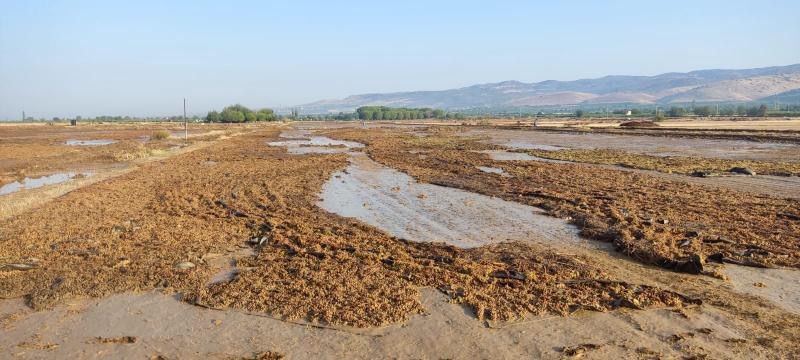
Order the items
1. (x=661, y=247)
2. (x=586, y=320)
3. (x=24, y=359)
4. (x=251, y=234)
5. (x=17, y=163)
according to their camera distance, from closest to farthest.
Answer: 1. (x=24, y=359)
2. (x=586, y=320)
3. (x=661, y=247)
4. (x=251, y=234)
5. (x=17, y=163)

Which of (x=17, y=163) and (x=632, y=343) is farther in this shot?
(x=17, y=163)

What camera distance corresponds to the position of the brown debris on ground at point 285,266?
658cm

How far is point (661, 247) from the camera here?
8.77 m

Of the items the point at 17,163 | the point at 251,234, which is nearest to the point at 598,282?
the point at 251,234

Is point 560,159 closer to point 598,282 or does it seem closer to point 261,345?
point 598,282

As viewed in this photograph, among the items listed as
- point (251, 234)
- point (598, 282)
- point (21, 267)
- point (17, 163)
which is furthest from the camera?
point (17, 163)

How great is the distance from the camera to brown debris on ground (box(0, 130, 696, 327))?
658cm

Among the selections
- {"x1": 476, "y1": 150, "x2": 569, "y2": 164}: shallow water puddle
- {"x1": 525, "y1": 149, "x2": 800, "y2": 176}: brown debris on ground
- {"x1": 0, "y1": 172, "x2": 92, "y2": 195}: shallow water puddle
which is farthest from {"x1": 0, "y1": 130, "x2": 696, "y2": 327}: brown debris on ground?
{"x1": 476, "y1": 150, "x2": 569, "y2": 164}: shallow water puddle

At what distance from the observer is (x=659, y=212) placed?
12.0m

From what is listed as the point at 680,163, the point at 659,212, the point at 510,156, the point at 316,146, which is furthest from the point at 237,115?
the point at 659,212

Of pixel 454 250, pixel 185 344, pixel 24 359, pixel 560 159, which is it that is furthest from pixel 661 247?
pixel 560 159

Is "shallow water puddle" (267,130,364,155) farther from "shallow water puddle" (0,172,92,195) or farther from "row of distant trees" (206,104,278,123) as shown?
"row of distant trees" (206,104,278,123)

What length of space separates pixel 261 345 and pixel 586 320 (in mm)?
3585

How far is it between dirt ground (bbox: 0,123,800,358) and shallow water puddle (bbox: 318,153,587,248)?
10 centimetres
